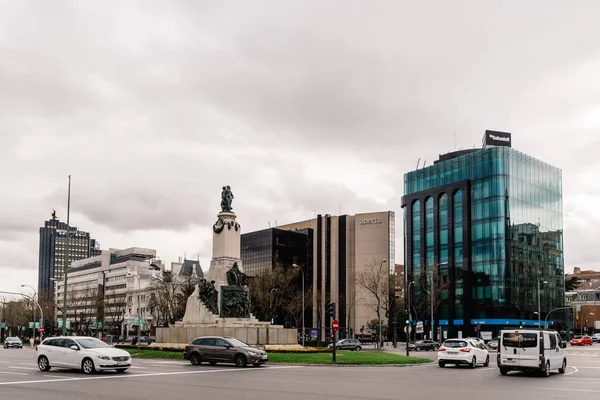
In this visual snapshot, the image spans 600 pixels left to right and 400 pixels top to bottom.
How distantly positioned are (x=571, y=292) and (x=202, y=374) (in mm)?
147088

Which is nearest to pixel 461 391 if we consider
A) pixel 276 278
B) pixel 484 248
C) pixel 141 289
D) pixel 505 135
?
pixel 276 278

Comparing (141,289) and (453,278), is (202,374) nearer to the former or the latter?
(453,278)

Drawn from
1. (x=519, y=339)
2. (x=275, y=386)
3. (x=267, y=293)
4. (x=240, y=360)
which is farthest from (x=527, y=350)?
(x=267, y=293)

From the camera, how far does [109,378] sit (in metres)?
22.3

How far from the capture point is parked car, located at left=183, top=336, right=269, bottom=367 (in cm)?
3017

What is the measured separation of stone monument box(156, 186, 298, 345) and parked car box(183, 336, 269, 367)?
9.28 meters

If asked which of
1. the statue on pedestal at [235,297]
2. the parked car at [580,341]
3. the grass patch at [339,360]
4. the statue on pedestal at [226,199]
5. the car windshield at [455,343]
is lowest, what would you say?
the parked car at [580,341]

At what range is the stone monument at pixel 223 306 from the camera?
138 feet

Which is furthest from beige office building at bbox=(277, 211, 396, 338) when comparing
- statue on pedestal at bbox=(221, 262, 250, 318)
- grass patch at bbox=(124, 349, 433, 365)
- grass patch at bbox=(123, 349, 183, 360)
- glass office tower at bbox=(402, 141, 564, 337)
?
grass patch at bbox=(124, 349, 433, 365)

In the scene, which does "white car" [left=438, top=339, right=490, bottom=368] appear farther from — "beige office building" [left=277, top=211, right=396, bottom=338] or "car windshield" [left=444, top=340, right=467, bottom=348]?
"beige office building" [left=277, top=211, right=396, bottom=338]

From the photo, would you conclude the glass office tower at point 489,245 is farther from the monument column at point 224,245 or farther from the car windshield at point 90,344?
the car windshield at point 90,344

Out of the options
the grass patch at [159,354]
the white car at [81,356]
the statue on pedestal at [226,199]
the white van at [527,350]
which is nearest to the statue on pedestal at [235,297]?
the statue on pedestal at [226,199]

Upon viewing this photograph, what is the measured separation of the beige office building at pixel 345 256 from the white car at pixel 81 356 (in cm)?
10150

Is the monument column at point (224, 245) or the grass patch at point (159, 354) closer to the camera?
the grass patch at point (159, 354)
